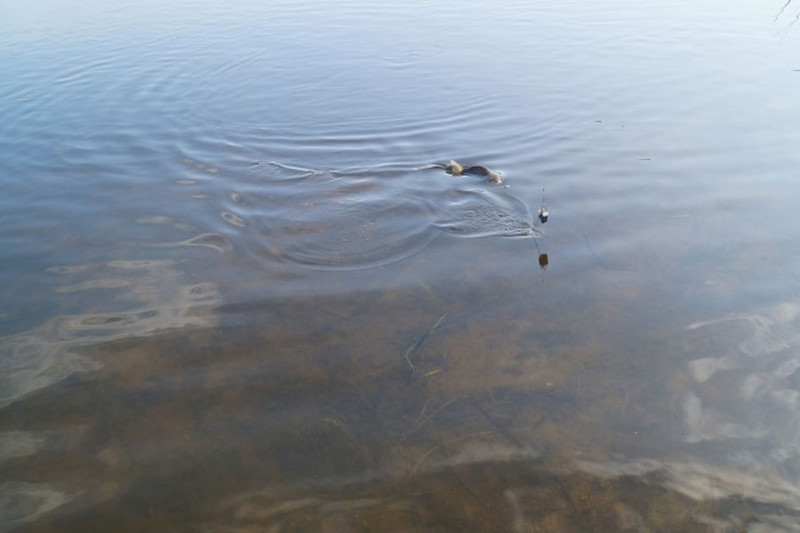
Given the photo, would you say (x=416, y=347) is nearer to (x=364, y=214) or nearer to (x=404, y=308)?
(x=404, y=308)

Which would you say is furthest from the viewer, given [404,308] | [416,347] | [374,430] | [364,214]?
[364,214]

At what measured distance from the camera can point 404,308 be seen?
480 cm

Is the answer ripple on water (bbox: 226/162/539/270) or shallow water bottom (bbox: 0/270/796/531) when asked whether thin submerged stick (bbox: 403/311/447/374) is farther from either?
ripple on water (bbox: 226/162/539/270)

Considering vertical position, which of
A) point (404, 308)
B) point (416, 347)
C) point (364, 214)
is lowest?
point (416, 347)

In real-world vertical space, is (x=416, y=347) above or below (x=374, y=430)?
above

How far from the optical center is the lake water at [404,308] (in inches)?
136

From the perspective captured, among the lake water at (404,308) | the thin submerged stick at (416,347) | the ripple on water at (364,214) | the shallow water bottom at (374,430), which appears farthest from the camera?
the ripple on water at (364,214)

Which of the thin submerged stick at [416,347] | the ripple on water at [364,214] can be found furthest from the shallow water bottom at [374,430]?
the ripple on water at [364,214]

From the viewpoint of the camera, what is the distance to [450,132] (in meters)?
8.22

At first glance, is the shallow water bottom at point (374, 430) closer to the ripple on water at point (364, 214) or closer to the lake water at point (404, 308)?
the lake water at point (404, 308)

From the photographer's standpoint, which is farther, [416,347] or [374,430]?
[416,347]

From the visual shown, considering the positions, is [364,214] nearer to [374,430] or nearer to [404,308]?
[404,308]

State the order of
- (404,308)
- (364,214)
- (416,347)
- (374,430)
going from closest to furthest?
(374,430) → (416,347) → (404,308) → (364,214)

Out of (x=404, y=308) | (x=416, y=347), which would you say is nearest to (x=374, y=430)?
(x=416, y=347)
